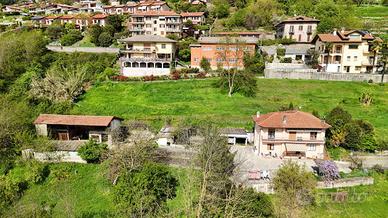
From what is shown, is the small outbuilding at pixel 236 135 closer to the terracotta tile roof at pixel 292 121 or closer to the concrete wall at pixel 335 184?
the terracotta tile roof at pixel 292 121

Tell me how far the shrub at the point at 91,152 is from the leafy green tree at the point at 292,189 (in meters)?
15.0

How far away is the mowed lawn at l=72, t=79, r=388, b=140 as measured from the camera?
39784 millimetres

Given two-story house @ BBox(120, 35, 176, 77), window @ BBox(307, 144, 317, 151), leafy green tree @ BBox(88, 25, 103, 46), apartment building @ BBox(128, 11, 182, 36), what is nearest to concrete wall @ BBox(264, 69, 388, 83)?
two-story house @ BBox(120, 35, 176, 77)

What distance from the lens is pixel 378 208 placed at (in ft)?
85.1

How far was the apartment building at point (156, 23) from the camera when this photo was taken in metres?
70.8

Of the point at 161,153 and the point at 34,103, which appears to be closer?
the point at 161,153

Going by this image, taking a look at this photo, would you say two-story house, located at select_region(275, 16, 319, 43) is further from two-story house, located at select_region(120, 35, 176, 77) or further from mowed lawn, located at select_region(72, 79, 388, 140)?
two-story house, located at select_region(120, 35, 176, 77)

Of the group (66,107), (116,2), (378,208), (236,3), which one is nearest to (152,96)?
(66,107)

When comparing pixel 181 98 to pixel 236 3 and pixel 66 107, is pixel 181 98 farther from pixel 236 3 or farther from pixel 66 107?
pixel 236 3

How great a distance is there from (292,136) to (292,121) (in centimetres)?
138

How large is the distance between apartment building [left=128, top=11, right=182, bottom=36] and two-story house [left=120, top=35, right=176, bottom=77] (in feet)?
37.7

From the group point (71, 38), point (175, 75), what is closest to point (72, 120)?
point (175, 75)

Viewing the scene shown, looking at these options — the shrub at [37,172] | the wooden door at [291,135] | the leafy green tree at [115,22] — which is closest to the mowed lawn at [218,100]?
the wooden door at [291,135]

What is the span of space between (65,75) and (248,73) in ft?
80.3
